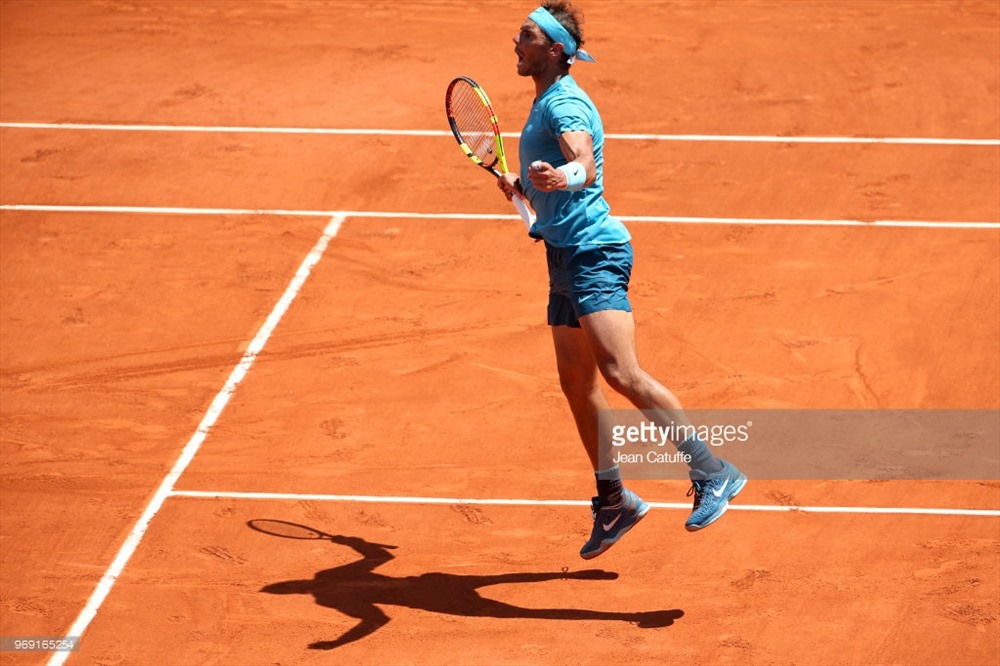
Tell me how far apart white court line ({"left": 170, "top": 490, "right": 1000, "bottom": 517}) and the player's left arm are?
2.57 meters

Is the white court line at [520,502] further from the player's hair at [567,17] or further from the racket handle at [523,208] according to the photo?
the player's hair at [567,17]

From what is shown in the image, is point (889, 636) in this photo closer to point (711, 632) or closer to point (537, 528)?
point (711, 632)

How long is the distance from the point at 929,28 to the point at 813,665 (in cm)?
1128

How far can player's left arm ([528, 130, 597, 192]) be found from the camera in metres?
6.30

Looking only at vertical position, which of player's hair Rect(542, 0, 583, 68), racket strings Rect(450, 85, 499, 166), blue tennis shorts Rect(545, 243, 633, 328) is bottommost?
blue tennis shorts Rect(545, 243, 633, 328)

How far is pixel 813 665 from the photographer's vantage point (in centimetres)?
702

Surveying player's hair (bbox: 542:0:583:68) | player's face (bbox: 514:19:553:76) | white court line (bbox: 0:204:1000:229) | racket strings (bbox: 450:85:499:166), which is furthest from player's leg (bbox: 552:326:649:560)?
white court line (bbox: 0:204:1000:229)

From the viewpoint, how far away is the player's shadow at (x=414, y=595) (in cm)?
748

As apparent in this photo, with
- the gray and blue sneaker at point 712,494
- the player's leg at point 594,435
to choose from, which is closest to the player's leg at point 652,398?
the gray and blue sneaker at point 712,494

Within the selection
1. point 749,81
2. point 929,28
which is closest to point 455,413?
point 749,81

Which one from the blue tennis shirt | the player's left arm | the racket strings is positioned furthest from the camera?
the racket strings

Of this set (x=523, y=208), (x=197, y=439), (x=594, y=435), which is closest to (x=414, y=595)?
(x=594, y=435)

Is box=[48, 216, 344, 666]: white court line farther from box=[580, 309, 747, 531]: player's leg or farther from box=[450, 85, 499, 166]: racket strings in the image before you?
box=[580, 309, 747, 531]: player's leg

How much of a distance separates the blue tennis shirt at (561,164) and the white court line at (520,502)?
2083 mm
